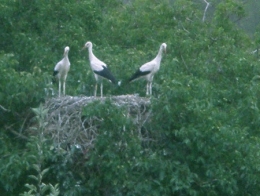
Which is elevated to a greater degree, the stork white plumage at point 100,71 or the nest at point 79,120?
the nest at point 79,120

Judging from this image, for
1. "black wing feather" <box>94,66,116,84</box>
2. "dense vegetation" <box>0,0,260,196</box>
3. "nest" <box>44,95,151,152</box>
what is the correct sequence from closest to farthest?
1. "dense vegetation" <box>0,0,260,196</box>
2. "nest" <box>44,95,151,152</box>
3. "black wing feather" <box>94,66,116,84</box>

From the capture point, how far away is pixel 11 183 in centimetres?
1030

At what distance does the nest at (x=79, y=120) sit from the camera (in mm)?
10336

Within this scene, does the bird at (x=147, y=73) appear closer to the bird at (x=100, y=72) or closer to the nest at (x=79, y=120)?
the bird at (x=100, y=72)

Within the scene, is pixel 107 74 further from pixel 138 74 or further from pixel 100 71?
pixel 138 74

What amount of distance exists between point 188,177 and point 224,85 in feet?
11.1

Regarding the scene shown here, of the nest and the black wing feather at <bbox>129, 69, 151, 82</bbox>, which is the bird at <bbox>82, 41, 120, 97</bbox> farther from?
the nest

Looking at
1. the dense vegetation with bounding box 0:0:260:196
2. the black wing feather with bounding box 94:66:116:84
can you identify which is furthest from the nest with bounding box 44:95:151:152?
the black wing feather with bounding box 94:66:116:84

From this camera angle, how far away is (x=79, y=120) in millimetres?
10430

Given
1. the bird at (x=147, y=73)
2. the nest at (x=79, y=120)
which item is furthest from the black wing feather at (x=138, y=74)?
the nest at (x=79, y=120)

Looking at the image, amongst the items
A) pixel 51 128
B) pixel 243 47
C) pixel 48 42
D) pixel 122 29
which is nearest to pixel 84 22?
pixel 48 42

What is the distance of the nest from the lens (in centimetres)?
1034

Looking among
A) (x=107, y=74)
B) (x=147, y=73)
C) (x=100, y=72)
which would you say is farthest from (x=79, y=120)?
(x=147, y=73)

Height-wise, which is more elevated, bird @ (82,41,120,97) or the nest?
the nest
